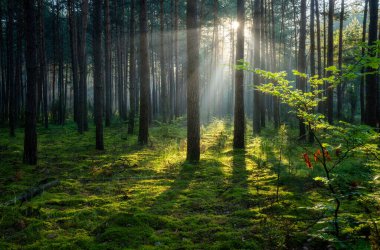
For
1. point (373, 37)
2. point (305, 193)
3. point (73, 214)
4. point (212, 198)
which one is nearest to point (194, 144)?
point (212, 198)

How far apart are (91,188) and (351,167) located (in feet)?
20.4

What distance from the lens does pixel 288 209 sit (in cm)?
534

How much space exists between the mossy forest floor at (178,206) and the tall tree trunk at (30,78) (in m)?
0.52

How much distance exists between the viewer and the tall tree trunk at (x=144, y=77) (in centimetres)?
1293

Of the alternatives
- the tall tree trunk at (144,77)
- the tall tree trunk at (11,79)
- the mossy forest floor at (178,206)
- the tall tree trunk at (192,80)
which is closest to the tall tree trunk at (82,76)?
the tall tree trunk at (11,79)

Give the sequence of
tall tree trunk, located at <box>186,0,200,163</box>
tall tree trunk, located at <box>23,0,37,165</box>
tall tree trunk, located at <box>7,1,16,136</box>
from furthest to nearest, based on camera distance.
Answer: tall tree trunk, located at <box>7,1,16,136</box>, tall tree trunk, located at <box>186,0,200,163</box>, tall tree trunk, located at <box>23,0,37,165</box>

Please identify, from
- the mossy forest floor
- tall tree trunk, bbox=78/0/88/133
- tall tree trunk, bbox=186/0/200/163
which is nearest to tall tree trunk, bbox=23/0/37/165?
the mossy forest floor

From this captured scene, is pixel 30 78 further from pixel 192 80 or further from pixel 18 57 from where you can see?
pixel 18 57

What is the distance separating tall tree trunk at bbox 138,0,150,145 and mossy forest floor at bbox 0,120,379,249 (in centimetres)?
316

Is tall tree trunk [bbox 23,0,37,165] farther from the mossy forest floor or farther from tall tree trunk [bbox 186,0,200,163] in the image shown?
tall tree trunk [bbox 186,0,200,163]

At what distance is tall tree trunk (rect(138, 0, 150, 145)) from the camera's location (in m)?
12.9

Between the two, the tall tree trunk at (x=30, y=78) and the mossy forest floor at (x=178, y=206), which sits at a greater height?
the tall tree trunk at (x=30, y=78)

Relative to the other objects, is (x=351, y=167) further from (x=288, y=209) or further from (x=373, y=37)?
(x=373, y=37)

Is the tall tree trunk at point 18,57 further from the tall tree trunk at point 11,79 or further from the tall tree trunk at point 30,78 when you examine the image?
the tall tree trunk at point 30,78
